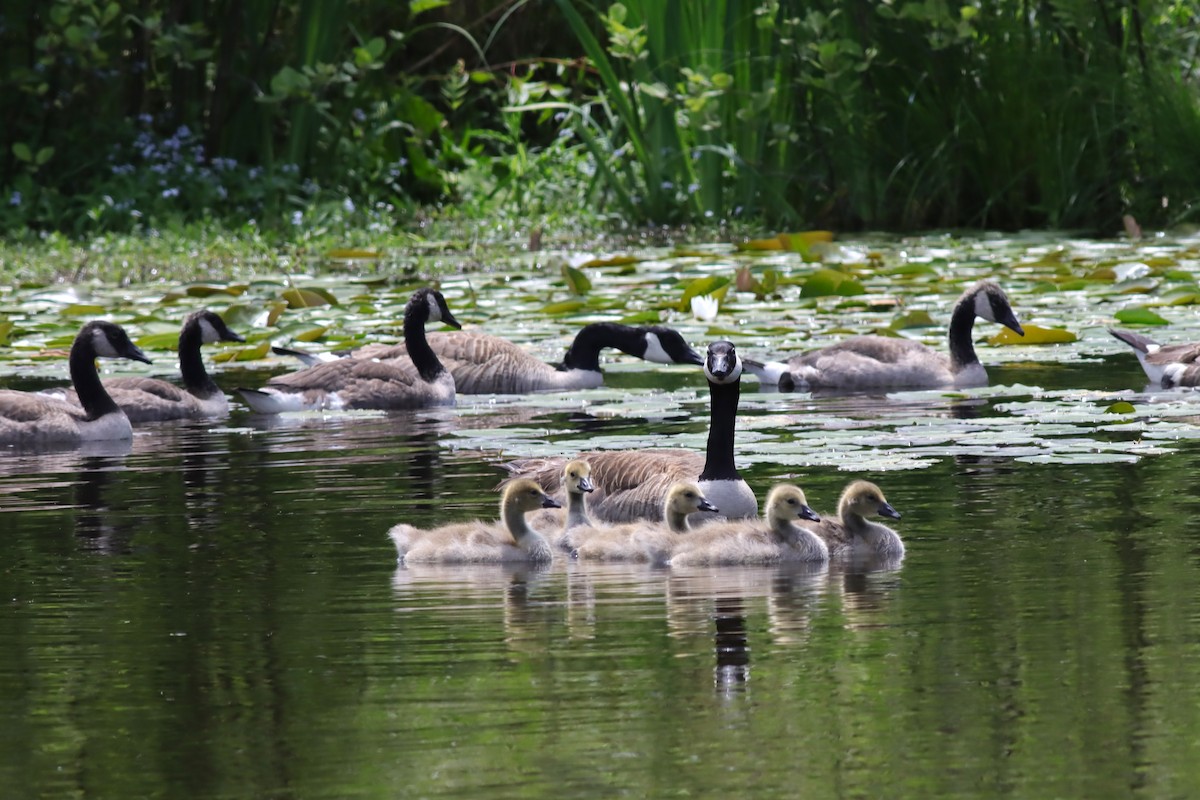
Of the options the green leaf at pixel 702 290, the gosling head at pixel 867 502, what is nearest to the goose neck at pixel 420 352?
the green leaf at pixel 702 290

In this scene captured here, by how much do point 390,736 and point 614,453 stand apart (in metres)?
3.83

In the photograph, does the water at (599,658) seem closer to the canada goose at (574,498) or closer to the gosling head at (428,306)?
the canada goose at (574,498)

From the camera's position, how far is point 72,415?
37.2 ft

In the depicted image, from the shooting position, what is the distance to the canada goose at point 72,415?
10.9m

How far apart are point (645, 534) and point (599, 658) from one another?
1822 millimetres

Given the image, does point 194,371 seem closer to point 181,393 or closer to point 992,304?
point 181,393

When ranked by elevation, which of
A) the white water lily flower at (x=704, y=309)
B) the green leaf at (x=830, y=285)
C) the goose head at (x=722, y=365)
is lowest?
the white water lily flower at (x=704, y=309)

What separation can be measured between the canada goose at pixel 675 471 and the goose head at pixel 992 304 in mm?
4669

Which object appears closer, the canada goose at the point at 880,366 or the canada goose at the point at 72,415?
the canada goose at the point at 72,415

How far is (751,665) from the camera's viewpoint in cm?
529

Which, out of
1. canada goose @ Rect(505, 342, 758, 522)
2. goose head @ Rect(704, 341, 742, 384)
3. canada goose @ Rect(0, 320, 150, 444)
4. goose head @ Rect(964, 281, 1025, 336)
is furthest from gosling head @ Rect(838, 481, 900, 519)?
goose head @ Rect(964, 281, 1025, 336)

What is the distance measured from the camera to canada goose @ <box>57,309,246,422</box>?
12.1 meters

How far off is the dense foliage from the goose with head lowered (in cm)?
586

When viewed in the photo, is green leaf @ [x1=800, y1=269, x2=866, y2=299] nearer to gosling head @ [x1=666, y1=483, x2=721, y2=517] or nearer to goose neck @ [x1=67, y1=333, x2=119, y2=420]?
goose neck @ [x1=67, y1=333, x2=119, y2=420]
